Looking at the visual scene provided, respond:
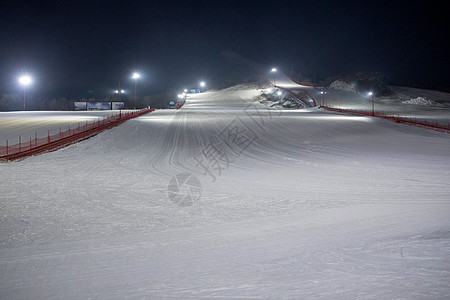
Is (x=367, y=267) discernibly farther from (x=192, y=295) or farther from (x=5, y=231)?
(x=5, y=231)

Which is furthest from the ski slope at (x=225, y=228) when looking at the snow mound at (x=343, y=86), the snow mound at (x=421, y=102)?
the snow mound at (x=343, y=86)

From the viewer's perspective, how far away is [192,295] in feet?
16.4

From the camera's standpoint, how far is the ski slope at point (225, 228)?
5.30 metres

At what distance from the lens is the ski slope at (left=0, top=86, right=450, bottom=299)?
5301 millimetres

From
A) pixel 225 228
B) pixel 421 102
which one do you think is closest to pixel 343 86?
pixel 421 102

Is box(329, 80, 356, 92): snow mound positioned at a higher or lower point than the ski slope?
higher

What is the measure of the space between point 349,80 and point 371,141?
71.9 m

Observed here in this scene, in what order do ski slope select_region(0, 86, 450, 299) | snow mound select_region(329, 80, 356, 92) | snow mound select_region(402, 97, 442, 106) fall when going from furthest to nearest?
snow mound select_region(329, 80, 356, 92), snow mound select_region(402, 97, 442, 106), ski slope select_region(0, 86, 450, 299)

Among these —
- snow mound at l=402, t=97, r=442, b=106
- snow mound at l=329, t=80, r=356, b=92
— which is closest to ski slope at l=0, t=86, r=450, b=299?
snow mound at l=402, t=97, r=442, b=106

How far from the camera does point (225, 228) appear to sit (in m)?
7.74

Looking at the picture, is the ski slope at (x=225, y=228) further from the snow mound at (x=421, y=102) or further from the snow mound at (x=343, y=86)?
the snow mound at (x=343, y=86)

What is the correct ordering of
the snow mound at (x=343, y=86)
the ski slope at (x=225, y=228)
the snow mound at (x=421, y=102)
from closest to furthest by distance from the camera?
the ski slope at (x=225, y=228), the snow mound at (x=421, y=102), the snow mound at (x=343, y=86)

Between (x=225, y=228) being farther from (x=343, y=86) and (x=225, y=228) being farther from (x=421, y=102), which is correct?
(x=343, y=86)

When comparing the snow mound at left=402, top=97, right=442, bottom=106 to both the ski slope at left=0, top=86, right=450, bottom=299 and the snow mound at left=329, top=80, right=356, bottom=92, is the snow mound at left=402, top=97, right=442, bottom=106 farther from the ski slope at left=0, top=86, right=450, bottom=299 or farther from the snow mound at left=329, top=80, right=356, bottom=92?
the ski slope at left=0, top=86, right=450, bottom=299
